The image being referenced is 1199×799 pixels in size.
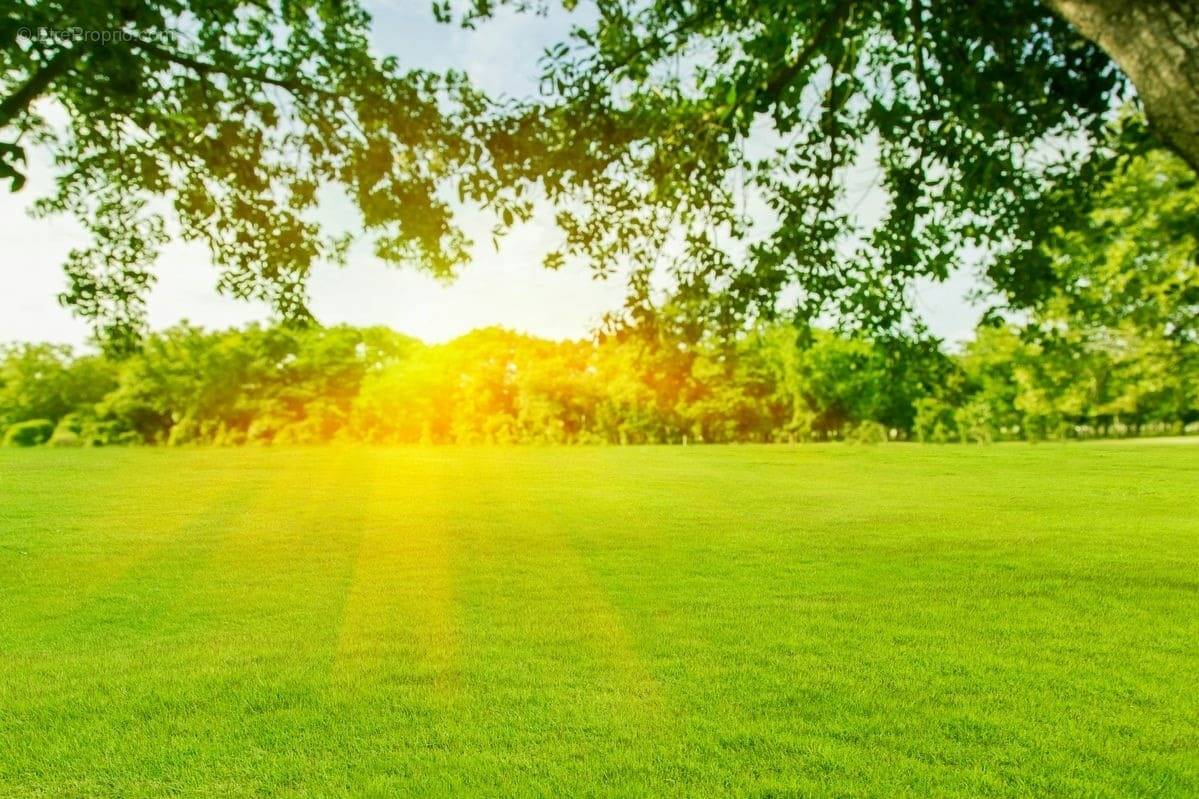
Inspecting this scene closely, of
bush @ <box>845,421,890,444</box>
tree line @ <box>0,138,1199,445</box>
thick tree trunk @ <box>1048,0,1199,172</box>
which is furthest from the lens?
bush @ <box>845,421,890,444</box>

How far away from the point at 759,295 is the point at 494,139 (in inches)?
130

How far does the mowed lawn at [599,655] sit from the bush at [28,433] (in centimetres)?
4634

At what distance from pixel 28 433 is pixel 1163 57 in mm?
70215

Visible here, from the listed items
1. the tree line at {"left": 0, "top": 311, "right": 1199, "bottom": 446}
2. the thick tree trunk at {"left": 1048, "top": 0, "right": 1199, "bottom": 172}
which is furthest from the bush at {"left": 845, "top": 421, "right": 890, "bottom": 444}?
the thick tree trunk at {"left": 1048, "top": 0, "right": 1199, "bottom": 172}

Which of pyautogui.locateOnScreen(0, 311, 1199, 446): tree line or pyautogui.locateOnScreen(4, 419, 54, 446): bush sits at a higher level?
pyautogui.locateOnScreen(0, 311, 1199, 446): tree line

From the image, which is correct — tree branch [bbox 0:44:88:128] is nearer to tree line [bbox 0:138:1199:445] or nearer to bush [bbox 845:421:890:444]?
tree line [bbox 0:138:1199:445]

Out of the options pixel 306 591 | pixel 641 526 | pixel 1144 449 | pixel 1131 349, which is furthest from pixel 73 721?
pixel 1144 449

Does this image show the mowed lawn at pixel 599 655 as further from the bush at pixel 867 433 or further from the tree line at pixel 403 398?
the bush at pixel 867 433

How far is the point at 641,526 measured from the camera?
19.1 meters

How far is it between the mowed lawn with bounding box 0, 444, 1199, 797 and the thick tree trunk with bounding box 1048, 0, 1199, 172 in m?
4.03

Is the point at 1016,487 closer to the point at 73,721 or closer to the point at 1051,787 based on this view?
the point at 1051,787

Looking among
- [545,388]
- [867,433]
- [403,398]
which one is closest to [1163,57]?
[545,388]

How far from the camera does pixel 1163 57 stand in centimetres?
323

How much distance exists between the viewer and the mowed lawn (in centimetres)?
554
